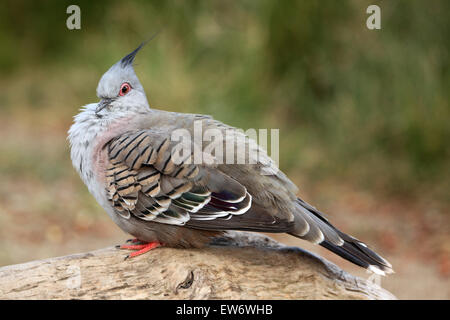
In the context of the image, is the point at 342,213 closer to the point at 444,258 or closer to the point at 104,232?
the point at 444,258

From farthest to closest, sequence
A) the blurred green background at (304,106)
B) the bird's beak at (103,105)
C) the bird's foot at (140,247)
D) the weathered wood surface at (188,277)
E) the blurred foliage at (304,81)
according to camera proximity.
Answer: the blurred foliage at (304,81)
the blurred green background at (304,106)
the bird's beak at (103,105)
the bird's foot at (140,247)
the weathered wood surface at (188,277)

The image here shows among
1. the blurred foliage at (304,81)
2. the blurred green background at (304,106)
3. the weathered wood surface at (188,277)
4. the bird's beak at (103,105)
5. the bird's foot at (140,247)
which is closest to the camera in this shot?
the weathered wood surface at (188,277)

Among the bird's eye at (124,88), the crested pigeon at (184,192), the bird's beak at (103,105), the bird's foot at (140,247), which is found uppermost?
the bird's eye at (124,88)

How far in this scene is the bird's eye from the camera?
4176 mm

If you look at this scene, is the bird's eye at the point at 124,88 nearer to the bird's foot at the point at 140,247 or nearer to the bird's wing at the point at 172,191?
the bird's wing at the point at 172,191

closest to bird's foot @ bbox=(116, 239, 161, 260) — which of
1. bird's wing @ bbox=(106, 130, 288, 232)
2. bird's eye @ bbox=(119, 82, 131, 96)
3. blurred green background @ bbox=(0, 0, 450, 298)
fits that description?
bird's wing @ bbox=(106, 130, 288, 232)

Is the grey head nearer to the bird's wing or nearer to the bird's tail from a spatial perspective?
the bird's wing

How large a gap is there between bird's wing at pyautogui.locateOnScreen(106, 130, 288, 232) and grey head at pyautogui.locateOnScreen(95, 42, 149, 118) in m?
0.43

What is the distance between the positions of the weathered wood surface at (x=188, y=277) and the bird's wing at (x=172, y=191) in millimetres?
265

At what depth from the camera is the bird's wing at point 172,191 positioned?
3.46m

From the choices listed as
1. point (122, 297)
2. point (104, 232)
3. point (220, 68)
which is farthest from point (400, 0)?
point (122, 297)

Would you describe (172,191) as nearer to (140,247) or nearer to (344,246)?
(140,247)

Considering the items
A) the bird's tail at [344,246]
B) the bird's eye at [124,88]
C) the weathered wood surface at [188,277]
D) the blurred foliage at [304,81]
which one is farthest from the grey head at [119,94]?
the blurred foliage at [304,81]

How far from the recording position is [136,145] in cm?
377
